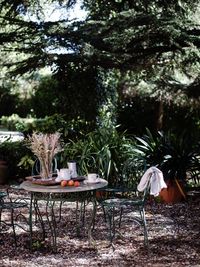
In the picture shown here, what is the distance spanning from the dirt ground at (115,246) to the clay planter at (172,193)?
0.92 m

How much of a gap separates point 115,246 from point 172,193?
268 cm

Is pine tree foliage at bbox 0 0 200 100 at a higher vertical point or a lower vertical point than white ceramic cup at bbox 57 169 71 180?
higher

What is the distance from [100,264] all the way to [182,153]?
12.9 feet

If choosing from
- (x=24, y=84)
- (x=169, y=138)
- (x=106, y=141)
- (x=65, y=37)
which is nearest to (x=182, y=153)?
(x=169, y=138)

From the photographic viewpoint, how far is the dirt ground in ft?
13.4

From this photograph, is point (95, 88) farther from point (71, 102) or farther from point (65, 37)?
point (65, 37)

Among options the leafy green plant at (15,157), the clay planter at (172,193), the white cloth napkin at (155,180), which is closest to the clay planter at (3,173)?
the leafy green plant at (15,157)

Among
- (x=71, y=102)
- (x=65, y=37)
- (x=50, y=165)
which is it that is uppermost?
(x=65, y=37)

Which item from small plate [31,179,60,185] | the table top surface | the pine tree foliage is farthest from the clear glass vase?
the pine tree foliage

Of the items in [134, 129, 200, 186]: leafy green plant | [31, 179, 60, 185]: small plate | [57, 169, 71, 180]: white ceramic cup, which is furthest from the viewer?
[134, 129, 200, 186]: leafy green plant

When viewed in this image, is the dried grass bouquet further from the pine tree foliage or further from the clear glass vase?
the pine tree foliage

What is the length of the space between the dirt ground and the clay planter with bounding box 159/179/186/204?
0.92 meters

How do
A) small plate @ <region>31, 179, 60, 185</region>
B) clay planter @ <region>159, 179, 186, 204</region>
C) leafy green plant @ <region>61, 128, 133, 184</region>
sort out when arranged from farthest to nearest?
leafy green plant @ <region>61, 128, 133, 184</region>
clay planter @ <region>159, 179, 186, 204</region>
small plate @ <region>31, 179, 60, 185</region>

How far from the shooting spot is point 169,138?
8.01 meters
